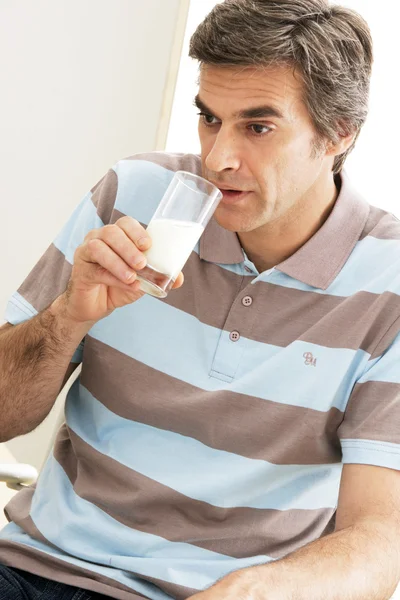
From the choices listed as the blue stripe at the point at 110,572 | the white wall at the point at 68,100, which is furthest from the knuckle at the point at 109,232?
the white wall at the point at 68,100

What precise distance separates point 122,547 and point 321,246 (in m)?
0.64

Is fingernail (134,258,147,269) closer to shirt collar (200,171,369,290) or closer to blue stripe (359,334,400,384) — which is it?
shirt collar (200,171,369,290)

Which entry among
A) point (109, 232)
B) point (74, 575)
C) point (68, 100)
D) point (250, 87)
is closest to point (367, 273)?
point (250, 87)

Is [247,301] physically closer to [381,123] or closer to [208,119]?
[208,119]

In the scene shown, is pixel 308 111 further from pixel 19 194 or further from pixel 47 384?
pixel 19 194

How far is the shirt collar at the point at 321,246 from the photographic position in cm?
167

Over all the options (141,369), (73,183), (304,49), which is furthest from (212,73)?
(73,183)

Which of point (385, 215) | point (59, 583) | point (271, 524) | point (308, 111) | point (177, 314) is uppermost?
point (308, 111)

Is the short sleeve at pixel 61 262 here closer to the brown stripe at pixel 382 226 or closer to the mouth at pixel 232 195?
the mouth at pixel 232 195

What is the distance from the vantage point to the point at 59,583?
5.21ft

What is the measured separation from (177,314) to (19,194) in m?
1.68

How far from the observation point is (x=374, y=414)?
5.08ft

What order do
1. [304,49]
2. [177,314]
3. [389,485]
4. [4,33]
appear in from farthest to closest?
[4,33]
[177,314]
[304,49]
[389,485]

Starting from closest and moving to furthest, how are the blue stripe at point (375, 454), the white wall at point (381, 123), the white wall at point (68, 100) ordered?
the blue stripe at point (375, 454)
the white wall at point (381, 123)
the white wall at point (68, 100)
